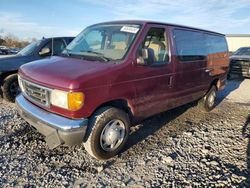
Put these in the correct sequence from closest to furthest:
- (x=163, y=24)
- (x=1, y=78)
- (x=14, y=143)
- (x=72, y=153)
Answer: (x=72, y=153) < (x=14, y=143) < (x=163, y=24) < (x=1, y=78)

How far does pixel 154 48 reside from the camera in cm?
444

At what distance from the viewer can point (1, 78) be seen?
661cm

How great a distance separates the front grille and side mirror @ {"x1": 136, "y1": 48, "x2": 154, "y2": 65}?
1.49 metres

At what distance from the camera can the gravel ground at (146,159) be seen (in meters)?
3.43

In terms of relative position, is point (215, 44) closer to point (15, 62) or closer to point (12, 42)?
point (15, 62)

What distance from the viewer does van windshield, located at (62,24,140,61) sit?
4.03m

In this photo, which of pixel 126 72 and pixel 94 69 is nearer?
pixel 94 69

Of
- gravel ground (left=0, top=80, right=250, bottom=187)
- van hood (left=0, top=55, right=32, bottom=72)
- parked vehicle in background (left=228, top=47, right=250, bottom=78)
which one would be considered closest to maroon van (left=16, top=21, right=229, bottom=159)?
gravel ground (left=0, top=80, right=250, bottom=187)

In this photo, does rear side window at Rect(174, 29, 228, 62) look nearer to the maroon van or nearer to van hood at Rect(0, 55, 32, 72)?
the maroon van

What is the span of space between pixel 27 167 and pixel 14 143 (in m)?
0.92

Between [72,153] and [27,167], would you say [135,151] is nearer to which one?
[72,153]

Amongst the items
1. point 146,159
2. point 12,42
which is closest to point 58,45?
point 146,159

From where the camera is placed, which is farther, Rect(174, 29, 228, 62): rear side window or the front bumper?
Rect(174, 29, 228, 62): rear side window

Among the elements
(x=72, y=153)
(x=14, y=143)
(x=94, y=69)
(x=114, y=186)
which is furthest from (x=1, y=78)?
(x=114, y=186)
